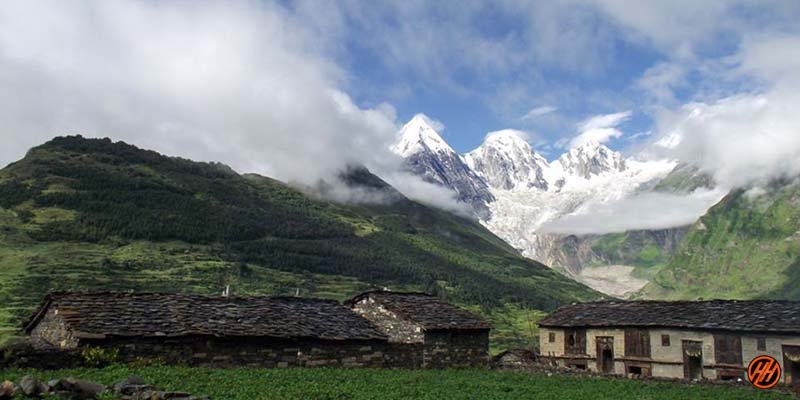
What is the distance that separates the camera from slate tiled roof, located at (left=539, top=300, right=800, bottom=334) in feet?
181

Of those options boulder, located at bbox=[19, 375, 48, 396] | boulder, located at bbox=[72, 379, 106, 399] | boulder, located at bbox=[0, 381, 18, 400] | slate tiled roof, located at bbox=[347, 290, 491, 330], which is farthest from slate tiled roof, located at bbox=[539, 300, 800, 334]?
boulder, located at bbox=[0, 381, 18, 400]

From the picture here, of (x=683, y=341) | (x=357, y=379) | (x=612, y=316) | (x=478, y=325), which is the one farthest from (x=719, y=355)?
(x=357, y=379)

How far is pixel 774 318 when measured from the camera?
55219 millimetres

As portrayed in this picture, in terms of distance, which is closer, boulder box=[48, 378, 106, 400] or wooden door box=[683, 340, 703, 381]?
boulder box=[48, 378, 106, 400]

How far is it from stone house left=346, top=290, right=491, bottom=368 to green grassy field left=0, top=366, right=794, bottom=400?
4198 millimetres

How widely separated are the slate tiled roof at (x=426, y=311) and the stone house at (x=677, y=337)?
23.5 meters

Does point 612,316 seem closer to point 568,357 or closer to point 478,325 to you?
point 568,357

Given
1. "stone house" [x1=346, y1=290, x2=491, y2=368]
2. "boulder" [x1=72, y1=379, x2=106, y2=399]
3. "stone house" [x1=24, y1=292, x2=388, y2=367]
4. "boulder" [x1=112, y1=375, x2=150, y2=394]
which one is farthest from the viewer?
"stone house" [x1=346, y1=290, x2=491, y2=368]

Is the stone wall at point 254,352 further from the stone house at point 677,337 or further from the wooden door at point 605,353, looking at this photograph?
the wooden door at point 605,353

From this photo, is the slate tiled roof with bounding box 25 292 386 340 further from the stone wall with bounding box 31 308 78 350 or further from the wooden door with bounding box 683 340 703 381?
the wooden door with bounding box 683 340 703 381

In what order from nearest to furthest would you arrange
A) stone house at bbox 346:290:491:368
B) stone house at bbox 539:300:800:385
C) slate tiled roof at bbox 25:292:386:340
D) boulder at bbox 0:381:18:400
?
boulder at bbox 0:381:18:400, slate tiled roof at bbox 25:292:386:340, stone house at bbox 346:290:491:368, stone house at bbox 539:300:800:385

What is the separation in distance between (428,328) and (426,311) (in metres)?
3.60

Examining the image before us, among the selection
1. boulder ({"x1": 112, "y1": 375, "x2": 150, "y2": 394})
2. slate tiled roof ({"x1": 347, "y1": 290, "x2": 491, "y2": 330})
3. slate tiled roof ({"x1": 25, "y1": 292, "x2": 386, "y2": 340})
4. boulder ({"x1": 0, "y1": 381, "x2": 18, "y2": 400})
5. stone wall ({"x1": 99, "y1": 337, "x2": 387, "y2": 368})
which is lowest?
boulder ({"x1": 0, "y1": 381, "x2": 18, "y2": 400})

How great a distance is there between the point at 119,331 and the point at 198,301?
24.4 ft
